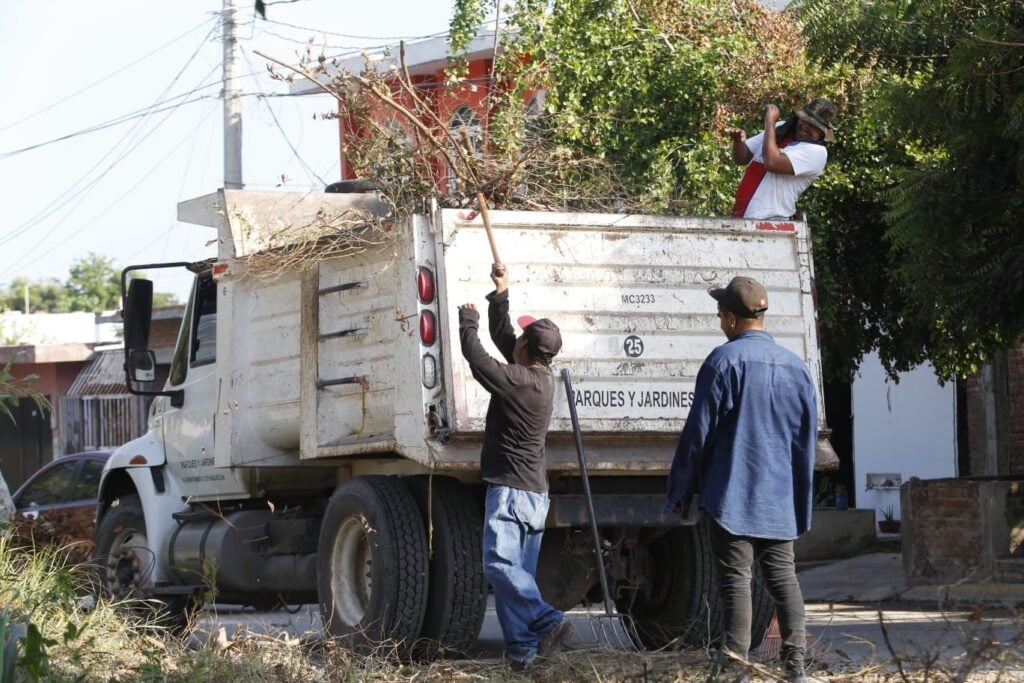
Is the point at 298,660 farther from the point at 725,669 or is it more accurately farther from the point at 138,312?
the point at 138,312

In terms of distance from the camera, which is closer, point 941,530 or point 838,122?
point 941,530

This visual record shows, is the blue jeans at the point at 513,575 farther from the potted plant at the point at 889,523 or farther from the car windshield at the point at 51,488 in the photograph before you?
the potted plant at the point at 889,523

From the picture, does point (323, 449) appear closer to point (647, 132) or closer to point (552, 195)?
point (552, 195)

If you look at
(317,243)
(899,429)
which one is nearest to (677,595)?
(317,243)

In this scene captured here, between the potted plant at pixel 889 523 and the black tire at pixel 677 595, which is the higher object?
the black tire at pixel 677 595

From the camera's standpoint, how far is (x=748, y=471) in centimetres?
606

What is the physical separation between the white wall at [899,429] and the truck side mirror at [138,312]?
9.78 m

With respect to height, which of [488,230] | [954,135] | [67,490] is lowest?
[67,490]

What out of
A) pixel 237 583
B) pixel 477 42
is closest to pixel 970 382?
pixel 477 42

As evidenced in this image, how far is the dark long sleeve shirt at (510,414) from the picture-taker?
23.5 feet

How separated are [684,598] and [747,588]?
7.68 ft

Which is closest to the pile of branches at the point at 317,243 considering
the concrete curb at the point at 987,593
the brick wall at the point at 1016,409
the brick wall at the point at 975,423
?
the concrete curb at the point at 987,593

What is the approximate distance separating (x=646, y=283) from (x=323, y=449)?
2039 mm

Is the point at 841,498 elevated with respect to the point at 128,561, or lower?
lower
